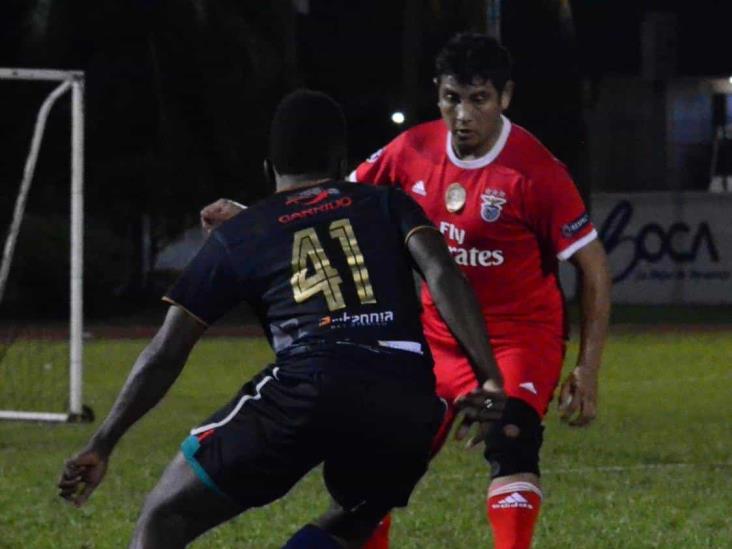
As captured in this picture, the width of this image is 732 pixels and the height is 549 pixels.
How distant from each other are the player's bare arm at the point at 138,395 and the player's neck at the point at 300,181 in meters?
0.46

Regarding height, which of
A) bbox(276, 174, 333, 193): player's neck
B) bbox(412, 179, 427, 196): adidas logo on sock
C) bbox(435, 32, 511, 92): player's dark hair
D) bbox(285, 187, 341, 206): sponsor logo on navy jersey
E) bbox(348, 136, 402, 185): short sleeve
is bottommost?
bbox(412, 179, 427, 196): adidas logo on sock

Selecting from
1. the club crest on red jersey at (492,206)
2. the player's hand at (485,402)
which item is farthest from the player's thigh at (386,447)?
the club crest on red jersey at (492,206)

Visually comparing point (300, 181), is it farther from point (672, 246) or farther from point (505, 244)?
point (672, 246)

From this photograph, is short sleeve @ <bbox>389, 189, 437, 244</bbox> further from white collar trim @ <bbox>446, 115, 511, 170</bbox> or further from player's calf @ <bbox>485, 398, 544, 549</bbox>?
white collar trim @ <bbox>446, 115, 511, 170</bbox>

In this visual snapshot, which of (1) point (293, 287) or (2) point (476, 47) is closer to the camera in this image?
(1) point (293, 287)

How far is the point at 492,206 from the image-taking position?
273 inches

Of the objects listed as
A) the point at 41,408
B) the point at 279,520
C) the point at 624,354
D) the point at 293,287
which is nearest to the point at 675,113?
the point at 624,354

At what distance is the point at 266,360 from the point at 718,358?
566cm

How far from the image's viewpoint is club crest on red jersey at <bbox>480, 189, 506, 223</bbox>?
692cm

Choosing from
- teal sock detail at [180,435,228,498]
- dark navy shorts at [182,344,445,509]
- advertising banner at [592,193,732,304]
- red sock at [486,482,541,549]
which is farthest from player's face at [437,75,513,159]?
advertising banner at [592,193,732,304]

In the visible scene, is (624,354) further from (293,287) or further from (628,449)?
(293,287)

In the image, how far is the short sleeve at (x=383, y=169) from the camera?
23.6 feet

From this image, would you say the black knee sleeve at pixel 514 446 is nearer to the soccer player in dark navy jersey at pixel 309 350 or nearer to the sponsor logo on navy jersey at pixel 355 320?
the soccer player in dark navy jersey at pixel 309 350

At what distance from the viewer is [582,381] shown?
645cm
